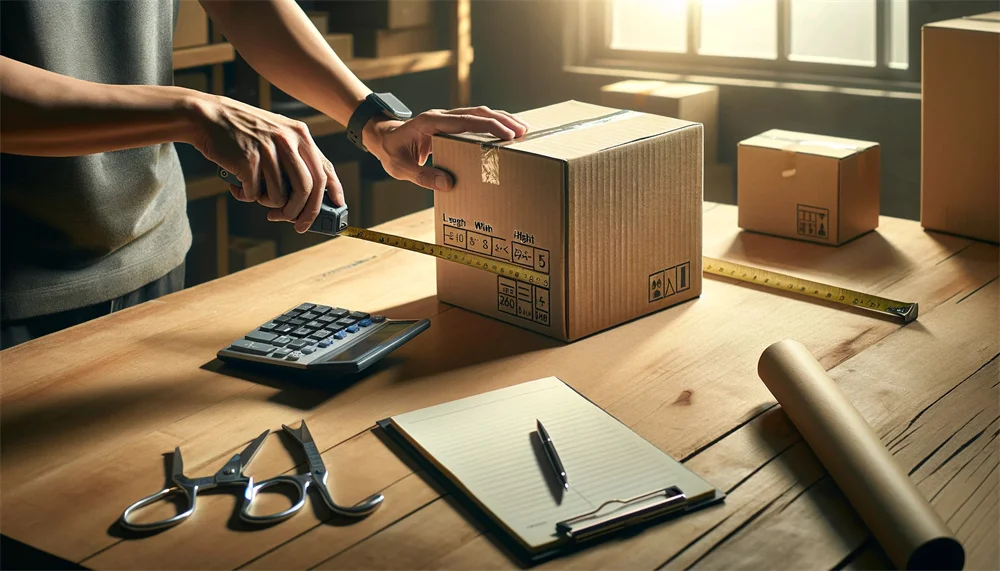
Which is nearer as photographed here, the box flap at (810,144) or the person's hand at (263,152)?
the person's hand at (263,152)

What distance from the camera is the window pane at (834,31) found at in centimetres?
294

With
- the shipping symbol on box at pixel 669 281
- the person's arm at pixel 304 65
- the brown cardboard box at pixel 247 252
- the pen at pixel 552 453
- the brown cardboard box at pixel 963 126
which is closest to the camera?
the pen at pixel 552 453

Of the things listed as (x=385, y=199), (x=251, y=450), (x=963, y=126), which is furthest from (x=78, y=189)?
(x=385, y=199)

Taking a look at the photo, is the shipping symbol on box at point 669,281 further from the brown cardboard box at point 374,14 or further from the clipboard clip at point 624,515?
the brown cardboard box at point 374,14

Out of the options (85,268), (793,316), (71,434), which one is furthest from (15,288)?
(793,316)

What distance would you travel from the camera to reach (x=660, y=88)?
116 inches

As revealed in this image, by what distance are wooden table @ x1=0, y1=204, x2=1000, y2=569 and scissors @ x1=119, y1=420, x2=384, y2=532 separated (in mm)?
12

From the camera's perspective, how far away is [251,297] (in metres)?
1.49

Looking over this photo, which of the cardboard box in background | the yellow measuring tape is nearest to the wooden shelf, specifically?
the cardboard box in background

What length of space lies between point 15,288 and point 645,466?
101 cm

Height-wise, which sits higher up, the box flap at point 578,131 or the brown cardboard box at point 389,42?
the brown cardboard box at point 389,42

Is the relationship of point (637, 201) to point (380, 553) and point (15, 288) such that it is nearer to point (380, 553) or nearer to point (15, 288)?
point (380, 553)

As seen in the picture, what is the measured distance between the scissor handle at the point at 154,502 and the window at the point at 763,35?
2.41 metres

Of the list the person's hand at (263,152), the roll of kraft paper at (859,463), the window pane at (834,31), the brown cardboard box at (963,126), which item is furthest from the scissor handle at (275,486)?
the window pane at (834,31)
